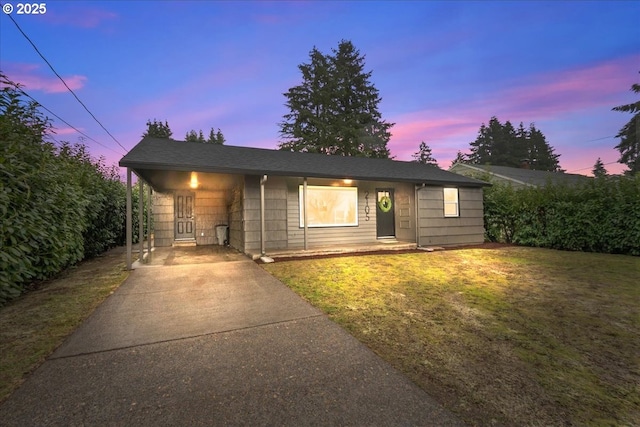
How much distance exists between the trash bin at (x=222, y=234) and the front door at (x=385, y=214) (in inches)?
257

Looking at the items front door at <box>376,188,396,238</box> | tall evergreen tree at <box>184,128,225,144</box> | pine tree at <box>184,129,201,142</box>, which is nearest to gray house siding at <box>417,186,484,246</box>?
front door at <box>376,188,396,238</box>

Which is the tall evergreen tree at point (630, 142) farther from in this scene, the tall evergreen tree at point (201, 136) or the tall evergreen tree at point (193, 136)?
the tall evergreen tree at point (193, 136)

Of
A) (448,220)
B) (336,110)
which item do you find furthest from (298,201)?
(336,110)

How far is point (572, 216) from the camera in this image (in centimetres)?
957

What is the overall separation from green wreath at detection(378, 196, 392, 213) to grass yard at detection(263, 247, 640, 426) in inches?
198

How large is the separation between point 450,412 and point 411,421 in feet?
0.96

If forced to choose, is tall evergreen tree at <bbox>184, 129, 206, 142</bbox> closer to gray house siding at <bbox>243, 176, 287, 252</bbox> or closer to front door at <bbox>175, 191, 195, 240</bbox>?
front door at <bbox>175, 191, 195, 240</bbox>

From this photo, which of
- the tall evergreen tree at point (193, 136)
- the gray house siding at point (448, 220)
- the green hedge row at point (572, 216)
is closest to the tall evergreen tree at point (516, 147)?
the green hedge row at point (572, 216)

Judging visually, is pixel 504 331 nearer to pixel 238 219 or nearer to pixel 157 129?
pixel 238 219

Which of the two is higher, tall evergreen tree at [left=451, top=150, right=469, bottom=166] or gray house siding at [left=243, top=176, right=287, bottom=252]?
tall evergreen tree at [left=451, top=150, right=469, bottom=166]

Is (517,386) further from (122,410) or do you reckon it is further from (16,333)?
(16,333)

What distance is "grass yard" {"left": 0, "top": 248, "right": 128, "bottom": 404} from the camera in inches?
92.7

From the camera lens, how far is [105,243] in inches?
377

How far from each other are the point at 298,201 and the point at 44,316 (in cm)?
732
